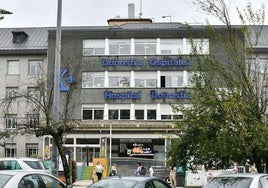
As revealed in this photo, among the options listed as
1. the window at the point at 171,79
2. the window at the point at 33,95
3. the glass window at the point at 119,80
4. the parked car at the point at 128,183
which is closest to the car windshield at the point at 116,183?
the parked car at the point at 128,183

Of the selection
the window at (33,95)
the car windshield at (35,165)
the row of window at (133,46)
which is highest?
the row of window at (133,46)

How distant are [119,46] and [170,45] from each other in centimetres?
478

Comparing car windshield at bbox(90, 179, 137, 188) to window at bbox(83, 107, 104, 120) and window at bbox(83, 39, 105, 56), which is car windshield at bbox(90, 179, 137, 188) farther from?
window at bbox(83, 39, 105, 56)

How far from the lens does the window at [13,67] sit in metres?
53.5

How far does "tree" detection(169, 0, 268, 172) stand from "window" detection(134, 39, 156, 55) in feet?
99.0

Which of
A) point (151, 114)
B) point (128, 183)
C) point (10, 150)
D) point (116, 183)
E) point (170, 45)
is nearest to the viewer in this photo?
point (128, 183)

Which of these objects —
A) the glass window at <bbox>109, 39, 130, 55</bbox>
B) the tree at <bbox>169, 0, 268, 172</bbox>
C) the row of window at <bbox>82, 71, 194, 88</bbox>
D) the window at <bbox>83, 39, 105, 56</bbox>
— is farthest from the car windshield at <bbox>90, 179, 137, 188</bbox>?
the window at <bbox>83, 39, 105, 56</bbox>

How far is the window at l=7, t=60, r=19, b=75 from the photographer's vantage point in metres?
53.5

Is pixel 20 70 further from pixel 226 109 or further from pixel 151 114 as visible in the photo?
pixel 226 109

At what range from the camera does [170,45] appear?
49594 millimetres

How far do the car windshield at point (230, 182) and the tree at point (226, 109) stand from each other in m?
3.59

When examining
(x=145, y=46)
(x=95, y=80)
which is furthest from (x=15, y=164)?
(x=145, y=46)

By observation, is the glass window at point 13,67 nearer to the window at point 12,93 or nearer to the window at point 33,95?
the window at point 12,93

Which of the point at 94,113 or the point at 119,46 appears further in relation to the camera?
the point at 119,46
